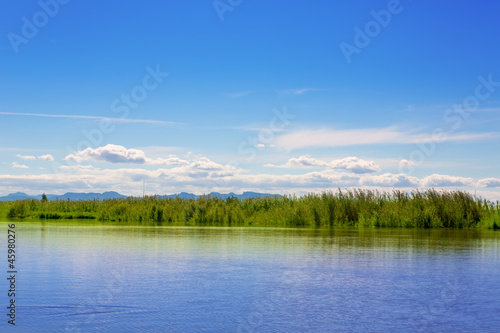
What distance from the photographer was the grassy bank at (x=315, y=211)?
21016mm

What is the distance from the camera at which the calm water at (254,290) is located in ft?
15.0

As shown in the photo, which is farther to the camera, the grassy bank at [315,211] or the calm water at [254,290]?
the grassy bank at [315,211]

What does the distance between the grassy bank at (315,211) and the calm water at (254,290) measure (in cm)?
1139

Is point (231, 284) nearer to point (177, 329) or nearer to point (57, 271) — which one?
point (177, 329)

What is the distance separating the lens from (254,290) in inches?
239

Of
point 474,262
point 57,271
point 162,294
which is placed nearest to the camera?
point 162,294

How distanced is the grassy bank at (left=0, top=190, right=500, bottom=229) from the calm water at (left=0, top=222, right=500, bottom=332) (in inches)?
448

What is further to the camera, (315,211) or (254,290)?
(315,211)

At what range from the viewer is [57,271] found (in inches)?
288

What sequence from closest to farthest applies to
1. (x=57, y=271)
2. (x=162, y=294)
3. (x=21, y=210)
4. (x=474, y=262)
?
(x=162, y=294)
(x=57, y=271)
(x=474, y=262)
(x=21, y=210)

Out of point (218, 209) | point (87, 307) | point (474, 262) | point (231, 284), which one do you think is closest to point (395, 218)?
point (218, 209)

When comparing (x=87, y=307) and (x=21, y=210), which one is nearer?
(x=87, y=307)

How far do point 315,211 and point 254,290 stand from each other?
17.5m

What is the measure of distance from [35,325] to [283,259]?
5100 mm
